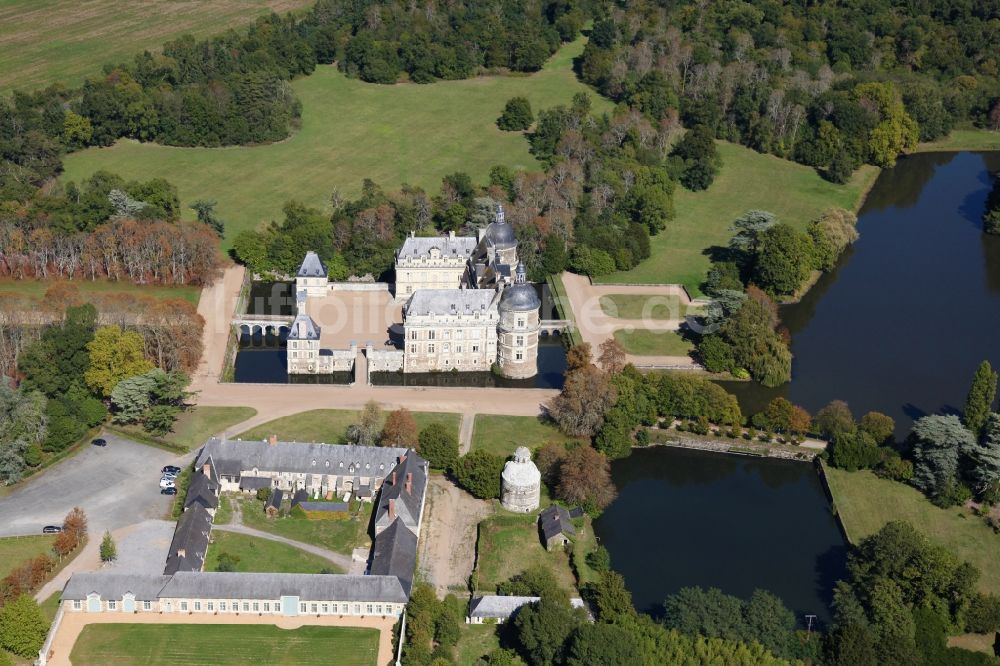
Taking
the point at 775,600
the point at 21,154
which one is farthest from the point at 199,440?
the point at 21,154

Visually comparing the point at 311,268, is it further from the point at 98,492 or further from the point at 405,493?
the point at 405,493

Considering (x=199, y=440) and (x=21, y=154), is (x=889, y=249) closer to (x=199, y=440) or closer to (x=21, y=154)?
(x=199, y=440)

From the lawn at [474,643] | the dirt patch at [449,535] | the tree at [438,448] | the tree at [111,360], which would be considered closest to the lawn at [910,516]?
the dirt patch at [449,535]

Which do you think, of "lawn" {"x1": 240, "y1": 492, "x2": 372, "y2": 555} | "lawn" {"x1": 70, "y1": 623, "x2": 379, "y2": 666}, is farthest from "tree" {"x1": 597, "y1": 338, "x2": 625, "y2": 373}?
"lawn" {"x1": 70, "y1": 623, "x2": 379, "y2": 666}

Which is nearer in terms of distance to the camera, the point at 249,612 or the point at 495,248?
the point at 249,612

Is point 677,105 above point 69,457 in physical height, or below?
above

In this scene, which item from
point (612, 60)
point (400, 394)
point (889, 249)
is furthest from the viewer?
point (612, 60)

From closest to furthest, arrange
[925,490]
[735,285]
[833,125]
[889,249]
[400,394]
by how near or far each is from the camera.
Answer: [925,490], [400,394], [735,285], [889,249], [833,125]
